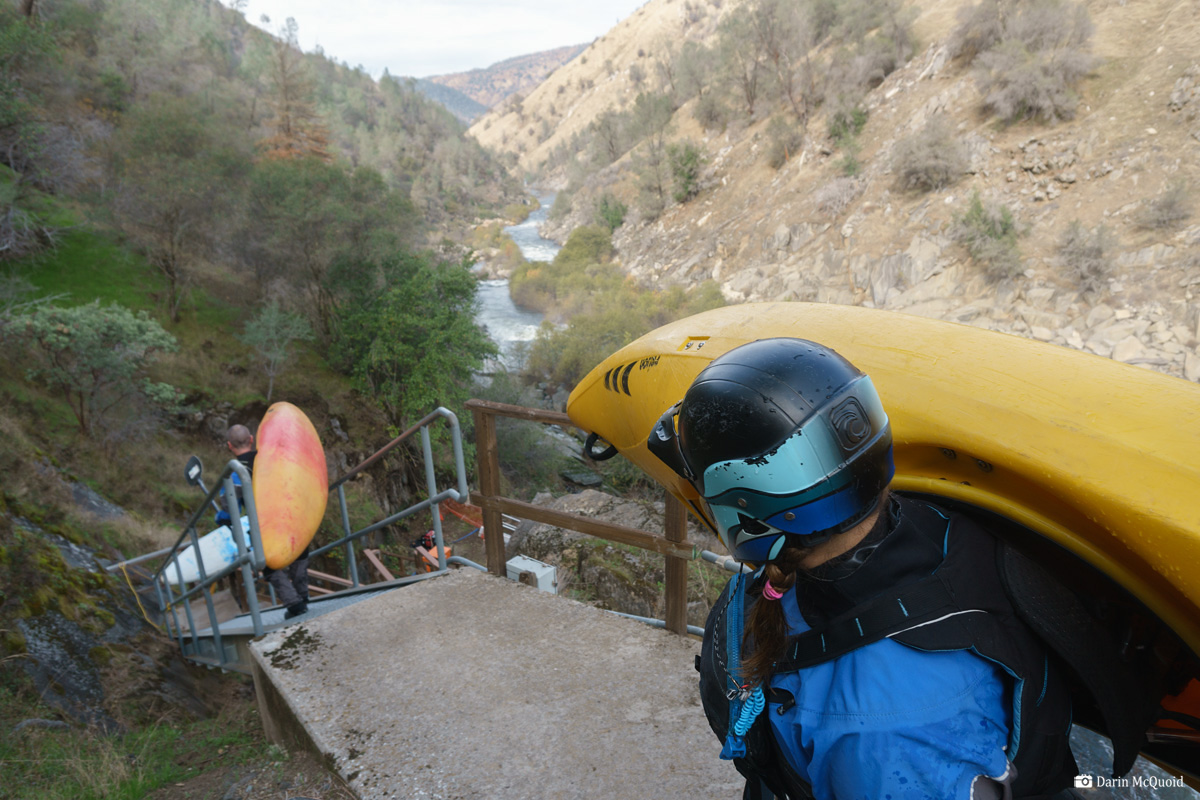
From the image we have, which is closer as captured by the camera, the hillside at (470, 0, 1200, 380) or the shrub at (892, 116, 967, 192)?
the hillside at (470, 0, 1200, 380)

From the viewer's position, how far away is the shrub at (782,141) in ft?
115

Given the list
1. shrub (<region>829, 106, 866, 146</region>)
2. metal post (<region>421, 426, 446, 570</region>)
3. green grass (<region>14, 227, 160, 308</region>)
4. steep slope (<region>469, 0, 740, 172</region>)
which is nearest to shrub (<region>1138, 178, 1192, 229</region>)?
shrub (<region>829, 106, 866, 146</region>)

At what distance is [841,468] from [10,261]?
23.9 metres

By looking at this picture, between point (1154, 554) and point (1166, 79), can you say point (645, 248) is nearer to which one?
point (1166, 79)

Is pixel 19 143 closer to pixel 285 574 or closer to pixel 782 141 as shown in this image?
pixel 285 574

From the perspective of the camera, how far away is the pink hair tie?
1138 millimetres

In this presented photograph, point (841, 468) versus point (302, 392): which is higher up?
point (841, 468)

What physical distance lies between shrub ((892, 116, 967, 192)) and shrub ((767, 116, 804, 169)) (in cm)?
821

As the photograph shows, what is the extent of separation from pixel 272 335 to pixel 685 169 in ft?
91.3

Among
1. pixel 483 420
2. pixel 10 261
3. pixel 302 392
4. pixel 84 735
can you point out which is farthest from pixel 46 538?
pixel 10 261

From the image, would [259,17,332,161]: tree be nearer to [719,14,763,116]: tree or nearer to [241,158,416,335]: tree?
[241,158,416,335]: tree

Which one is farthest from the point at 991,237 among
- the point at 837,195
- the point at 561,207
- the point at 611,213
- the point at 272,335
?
the point at 561,207

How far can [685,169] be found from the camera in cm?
4003

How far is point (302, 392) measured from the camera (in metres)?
20.3
